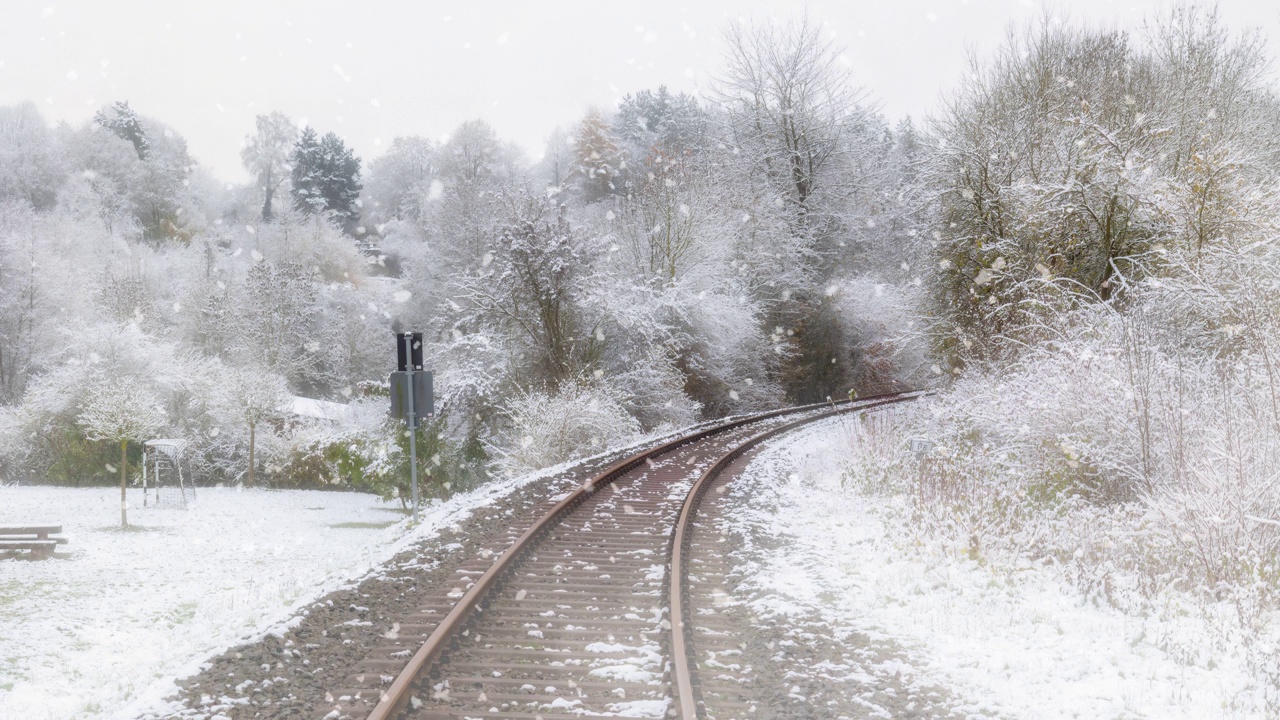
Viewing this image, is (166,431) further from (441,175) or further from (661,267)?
(441,175)

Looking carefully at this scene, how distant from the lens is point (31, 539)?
676 inches

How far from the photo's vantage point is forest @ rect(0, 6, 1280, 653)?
955cm

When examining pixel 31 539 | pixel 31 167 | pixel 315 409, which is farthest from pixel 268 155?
pixel 31 539

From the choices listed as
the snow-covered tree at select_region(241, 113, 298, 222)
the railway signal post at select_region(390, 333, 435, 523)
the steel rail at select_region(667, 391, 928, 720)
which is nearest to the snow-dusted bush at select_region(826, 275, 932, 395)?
the steel rail at select_region(667, 391, 928, 720)

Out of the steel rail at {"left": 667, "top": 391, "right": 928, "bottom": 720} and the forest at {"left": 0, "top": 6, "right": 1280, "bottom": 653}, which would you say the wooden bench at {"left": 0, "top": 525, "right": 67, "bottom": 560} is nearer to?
the forest at {"left": 0, "top": 6, "right": 1280, "bottom": 653}

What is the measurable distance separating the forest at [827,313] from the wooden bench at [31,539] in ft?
23.9

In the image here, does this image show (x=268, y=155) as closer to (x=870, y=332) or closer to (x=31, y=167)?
A: (x=31, y=167)

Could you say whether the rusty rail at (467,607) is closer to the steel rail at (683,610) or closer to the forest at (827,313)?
the steel rail at (683,610)

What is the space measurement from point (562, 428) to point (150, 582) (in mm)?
9124

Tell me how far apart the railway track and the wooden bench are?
12871 millimetres

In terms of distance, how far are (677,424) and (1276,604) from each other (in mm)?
20689

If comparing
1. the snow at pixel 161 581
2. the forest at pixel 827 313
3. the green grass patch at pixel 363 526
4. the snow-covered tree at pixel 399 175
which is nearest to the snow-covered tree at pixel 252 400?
the forest at pixel 827 313

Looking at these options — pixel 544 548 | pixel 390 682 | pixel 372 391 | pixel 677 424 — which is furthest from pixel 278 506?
pixel 390 682

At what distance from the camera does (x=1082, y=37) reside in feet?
69.6
